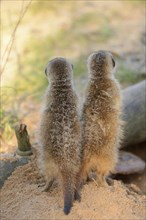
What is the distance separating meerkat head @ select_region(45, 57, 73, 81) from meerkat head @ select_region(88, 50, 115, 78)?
0.20m

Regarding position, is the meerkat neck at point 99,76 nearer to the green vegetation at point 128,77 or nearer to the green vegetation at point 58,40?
the green vegetation at point 58,40

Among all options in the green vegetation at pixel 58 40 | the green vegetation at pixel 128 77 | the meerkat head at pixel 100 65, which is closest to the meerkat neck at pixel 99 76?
the meerkat head at pixel 100 65

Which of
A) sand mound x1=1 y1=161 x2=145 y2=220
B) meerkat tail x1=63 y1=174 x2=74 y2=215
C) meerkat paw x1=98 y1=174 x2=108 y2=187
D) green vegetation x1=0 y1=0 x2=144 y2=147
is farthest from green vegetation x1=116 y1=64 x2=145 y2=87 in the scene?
meerkat tail x1=63 y1=174 x2=74 y2=215

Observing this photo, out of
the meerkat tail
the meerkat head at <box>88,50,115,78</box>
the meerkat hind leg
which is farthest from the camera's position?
the meerkat hind leg

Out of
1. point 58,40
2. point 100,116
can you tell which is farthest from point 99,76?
point 58,40

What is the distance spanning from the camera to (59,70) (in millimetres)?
3982

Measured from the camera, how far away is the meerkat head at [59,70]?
3969 mm

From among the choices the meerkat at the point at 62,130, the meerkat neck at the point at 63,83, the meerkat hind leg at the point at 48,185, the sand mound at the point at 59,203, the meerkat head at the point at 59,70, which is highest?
the meerkat head at the point at 59,70

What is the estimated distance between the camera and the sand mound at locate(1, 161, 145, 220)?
3.86m

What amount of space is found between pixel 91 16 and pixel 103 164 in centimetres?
634

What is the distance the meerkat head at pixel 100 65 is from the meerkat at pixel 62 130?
21cm

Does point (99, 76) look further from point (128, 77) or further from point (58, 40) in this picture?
point (58, 40)

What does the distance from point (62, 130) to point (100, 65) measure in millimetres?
631

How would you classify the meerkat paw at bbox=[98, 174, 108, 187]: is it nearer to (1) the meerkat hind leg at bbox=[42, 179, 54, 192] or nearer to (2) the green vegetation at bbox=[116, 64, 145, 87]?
(1) the meerkat hind leg at bbox=[42, 179, 54, 192]
